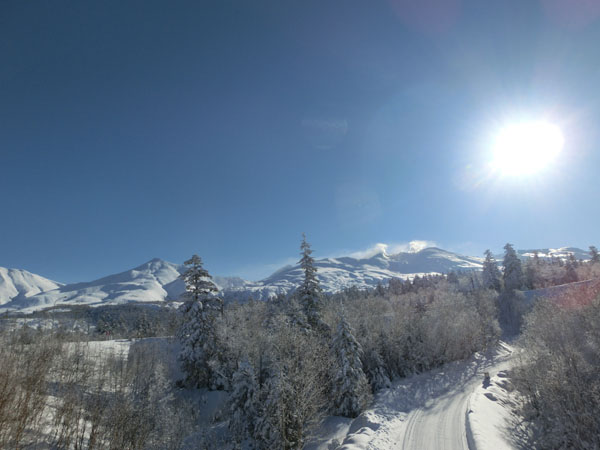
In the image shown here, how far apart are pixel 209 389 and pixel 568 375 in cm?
3281

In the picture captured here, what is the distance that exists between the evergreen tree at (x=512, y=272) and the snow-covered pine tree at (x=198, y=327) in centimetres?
7450

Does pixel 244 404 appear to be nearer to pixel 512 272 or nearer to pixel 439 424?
pixel 439 424

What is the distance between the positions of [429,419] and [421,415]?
117 cm

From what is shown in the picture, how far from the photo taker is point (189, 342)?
31484 mm

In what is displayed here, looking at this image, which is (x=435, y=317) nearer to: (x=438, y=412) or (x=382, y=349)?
(x=382, y=349)

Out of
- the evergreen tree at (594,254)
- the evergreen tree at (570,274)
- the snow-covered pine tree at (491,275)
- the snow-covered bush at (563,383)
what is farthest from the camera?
the snow-covered pine tree at (491,275)

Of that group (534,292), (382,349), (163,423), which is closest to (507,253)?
(534,292)

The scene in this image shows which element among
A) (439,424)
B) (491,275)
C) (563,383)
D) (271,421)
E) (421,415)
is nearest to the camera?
(271,421)

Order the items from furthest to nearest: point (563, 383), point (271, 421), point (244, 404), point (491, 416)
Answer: point (491, 416), point (244, 404), point (563, 383), point (271, 421)

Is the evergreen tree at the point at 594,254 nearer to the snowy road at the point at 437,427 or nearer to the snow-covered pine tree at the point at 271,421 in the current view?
the snowy road at the point at 437,427

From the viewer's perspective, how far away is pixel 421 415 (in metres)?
23.7

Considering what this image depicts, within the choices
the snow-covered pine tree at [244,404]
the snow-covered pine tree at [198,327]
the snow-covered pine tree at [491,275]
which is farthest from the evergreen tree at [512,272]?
the snow-covered pine tree at [244,404]

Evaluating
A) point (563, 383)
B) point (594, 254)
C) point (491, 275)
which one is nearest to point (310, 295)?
point (563, 383)

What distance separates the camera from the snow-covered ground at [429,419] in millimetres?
18391
